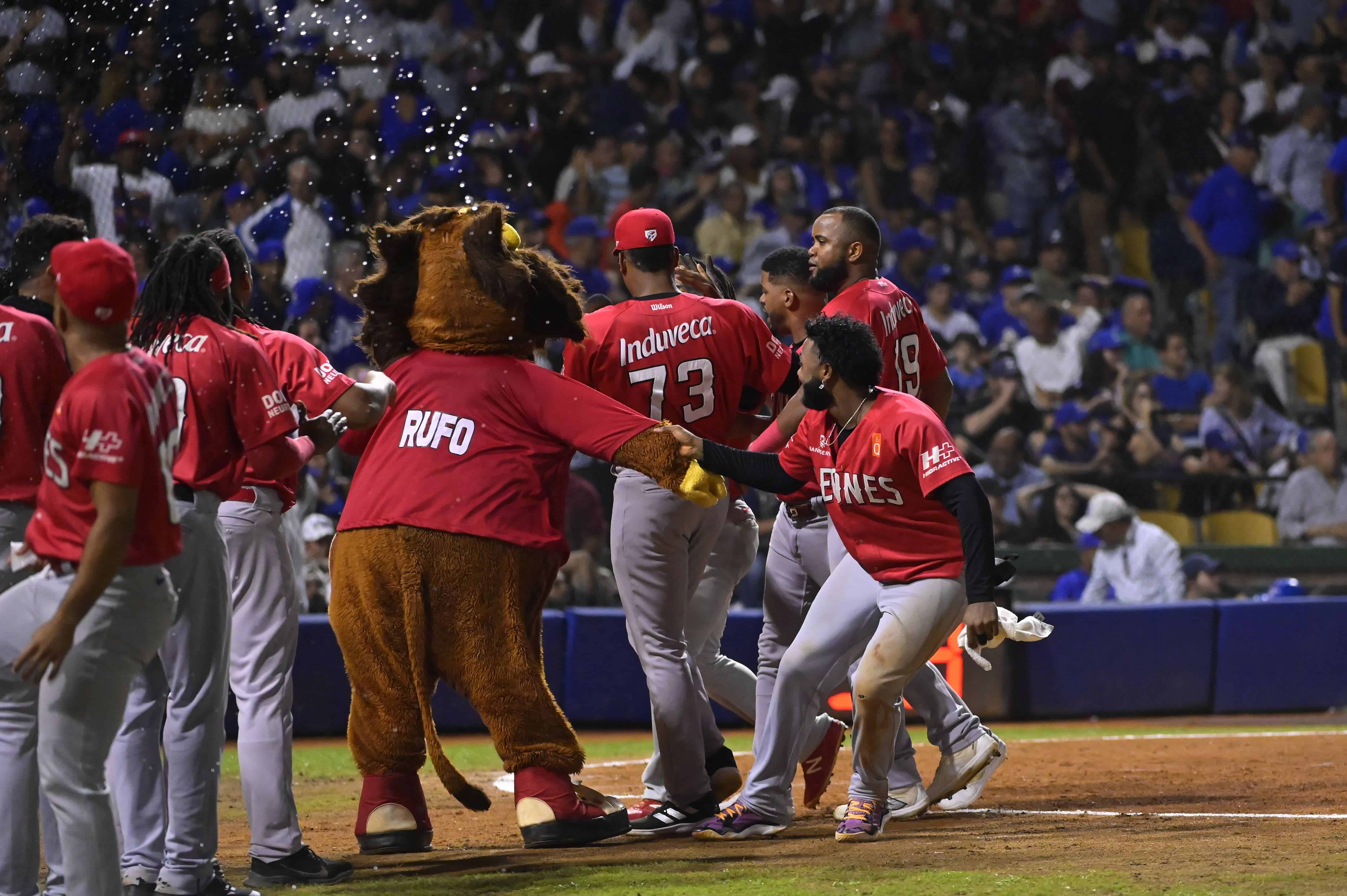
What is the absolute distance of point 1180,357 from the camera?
1357 centimetres

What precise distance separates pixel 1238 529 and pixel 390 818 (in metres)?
8.99

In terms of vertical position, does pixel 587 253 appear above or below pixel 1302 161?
below

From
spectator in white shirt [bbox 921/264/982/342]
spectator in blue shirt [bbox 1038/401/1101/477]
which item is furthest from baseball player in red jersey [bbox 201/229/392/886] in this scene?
spectator in white shirt [bbox 921/264/982/342]

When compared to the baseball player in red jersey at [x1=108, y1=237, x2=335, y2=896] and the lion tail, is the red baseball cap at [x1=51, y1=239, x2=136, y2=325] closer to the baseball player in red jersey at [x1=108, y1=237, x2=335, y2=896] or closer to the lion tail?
the baseball player in red jersey at [x1=108, y1=237, x2=335, y2=896]

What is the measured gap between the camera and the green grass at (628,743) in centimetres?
855

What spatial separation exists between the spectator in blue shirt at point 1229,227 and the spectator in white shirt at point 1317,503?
7.25 ft

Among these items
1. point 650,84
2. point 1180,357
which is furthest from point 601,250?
point 1180,357

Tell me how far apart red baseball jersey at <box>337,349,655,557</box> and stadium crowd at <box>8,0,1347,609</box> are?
4.88 m

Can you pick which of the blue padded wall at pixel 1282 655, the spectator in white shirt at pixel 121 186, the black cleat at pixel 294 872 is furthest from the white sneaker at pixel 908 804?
the spectator in white shirt at pixel 121 186

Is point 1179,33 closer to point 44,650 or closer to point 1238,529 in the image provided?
point 1238,529

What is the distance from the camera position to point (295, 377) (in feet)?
16.5

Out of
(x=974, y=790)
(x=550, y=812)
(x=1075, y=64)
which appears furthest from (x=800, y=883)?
(x=1075, y=64)

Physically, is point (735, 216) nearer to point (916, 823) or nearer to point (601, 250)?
point (601, 250)

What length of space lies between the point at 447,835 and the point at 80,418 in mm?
2989
